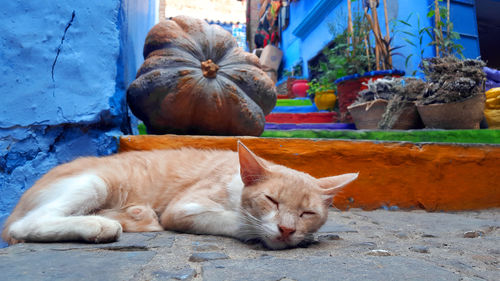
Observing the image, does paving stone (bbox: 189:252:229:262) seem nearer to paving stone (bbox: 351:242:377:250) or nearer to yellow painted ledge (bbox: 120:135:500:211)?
paving stone (bbox: 351:242:377:250)

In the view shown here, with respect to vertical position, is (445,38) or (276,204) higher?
(445,38)

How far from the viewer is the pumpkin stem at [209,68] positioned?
3.20m

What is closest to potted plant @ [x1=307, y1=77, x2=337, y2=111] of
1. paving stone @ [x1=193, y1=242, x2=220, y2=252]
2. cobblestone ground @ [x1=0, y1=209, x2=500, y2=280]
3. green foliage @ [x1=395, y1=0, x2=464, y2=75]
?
green foliage @ [x1=395, y1=0, x2=464, y2=75]

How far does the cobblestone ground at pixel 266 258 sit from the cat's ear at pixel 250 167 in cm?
33

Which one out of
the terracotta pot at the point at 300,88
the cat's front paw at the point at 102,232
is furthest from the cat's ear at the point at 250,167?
the terracotta pot at the point at 300,88

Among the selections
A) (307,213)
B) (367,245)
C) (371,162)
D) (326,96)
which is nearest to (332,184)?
(307,213)

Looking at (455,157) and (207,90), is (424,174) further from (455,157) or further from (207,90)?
(207,90)

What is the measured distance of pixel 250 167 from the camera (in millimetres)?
1707

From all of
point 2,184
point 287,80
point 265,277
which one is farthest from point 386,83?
point 287,80

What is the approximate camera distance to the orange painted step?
245 inches

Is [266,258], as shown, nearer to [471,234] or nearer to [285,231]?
[285,231]

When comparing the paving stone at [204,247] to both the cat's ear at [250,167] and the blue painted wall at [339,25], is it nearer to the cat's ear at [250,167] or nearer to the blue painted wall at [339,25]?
the cat's ear at [250,167]

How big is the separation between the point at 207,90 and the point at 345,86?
3.13 metres

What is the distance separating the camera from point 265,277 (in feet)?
3.38
